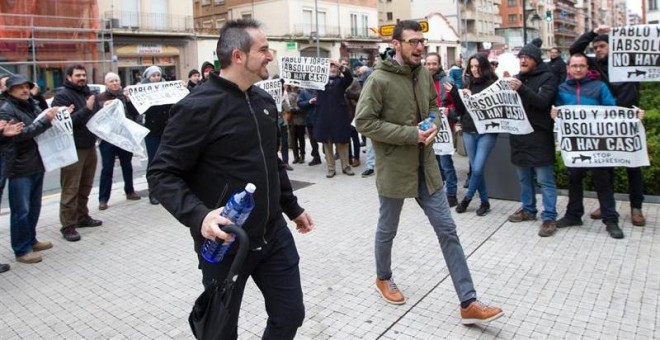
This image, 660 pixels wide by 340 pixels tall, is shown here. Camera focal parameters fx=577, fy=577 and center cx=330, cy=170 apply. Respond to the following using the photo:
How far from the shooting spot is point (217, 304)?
94.0 inches

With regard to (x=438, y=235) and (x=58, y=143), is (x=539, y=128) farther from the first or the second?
(x=58, y=143)

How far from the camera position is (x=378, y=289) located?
177 inches

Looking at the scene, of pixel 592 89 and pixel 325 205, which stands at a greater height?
pixel 592 89

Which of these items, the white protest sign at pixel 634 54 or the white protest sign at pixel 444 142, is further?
the white protest sign at pixel 444 142

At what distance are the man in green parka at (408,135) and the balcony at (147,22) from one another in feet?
101

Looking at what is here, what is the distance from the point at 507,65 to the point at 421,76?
26.7ft

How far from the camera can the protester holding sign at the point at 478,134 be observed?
6.68 metres

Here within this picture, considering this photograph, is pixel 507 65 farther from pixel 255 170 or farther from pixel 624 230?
pixel 255 170

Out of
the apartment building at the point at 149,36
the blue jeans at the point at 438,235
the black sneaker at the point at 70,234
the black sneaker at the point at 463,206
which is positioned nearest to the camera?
the blue jeans at the point at 438,235

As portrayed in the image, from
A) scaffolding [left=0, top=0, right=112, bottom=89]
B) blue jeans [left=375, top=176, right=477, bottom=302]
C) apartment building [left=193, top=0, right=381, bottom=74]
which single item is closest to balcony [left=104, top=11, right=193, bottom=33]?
scaffolding [left=0, top=0, right=112, bottom=89]

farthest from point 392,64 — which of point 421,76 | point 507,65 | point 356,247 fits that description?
point 507,65

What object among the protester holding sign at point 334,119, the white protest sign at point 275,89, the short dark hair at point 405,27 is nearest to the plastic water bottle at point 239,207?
the short dark hair at point 405,27

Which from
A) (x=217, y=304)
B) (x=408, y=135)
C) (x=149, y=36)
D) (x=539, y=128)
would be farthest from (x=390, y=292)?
(x=149, y=36)

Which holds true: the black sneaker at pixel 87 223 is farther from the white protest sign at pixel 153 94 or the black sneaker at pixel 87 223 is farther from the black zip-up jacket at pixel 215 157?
the black zip-up jacket at pixel 215 157
